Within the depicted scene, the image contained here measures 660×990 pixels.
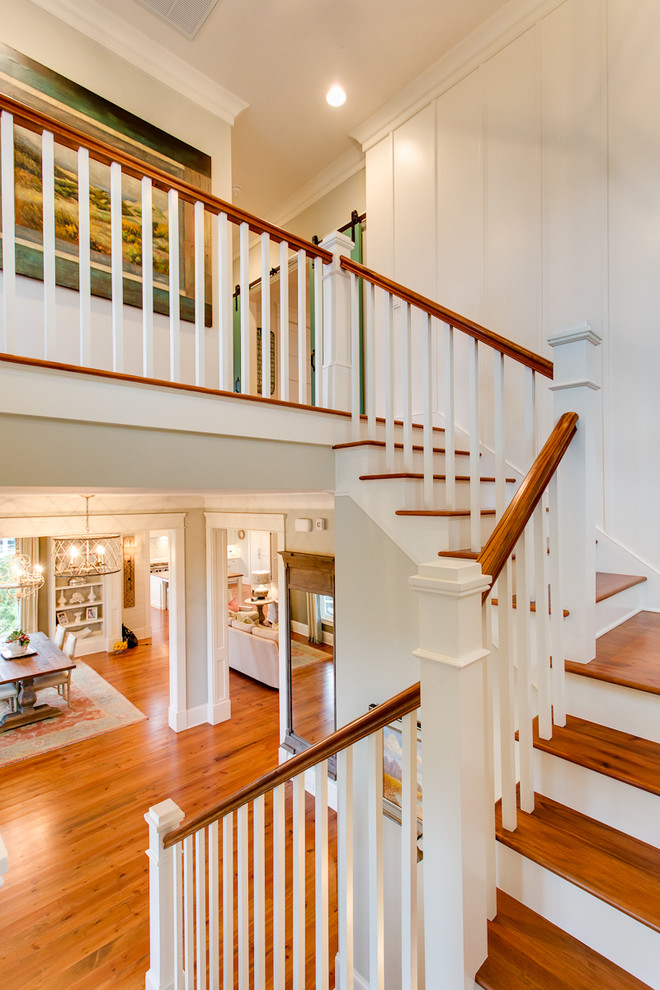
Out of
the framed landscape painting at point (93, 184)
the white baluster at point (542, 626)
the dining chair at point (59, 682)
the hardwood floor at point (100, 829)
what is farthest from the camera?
the dining chair at point (59, 682)

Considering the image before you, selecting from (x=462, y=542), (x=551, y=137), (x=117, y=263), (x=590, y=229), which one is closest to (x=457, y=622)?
(x=462, y=542)

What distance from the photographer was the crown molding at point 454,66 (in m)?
2.80

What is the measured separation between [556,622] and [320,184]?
15.0 ft

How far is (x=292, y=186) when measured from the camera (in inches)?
182

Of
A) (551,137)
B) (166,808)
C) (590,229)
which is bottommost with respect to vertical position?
(166,808)

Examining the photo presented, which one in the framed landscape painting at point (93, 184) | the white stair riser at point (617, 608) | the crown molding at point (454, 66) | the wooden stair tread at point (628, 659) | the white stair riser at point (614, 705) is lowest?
the white stair riser at point (614, 705)

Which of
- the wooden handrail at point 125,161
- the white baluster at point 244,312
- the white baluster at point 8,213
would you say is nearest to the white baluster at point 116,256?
the wooden handrail at point 125,161

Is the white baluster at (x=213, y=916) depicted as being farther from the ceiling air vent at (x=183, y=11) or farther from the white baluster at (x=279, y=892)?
the ceiling air vent at (x=183, y=11)

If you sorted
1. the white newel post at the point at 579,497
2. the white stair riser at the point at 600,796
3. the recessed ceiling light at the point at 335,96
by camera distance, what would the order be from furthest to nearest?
the recessed ceiling light at the point at 335,96
the white newel post at the point at 579,497
the white stair riser at the point at 600,796

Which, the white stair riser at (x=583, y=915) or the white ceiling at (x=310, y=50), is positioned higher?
the white ceiling at (x=310, y=50)

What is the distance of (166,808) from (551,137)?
4034 mm

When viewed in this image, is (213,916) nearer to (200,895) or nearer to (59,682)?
(200,895)

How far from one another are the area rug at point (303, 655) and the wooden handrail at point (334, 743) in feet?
8.76

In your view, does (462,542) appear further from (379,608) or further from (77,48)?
(77,48)
